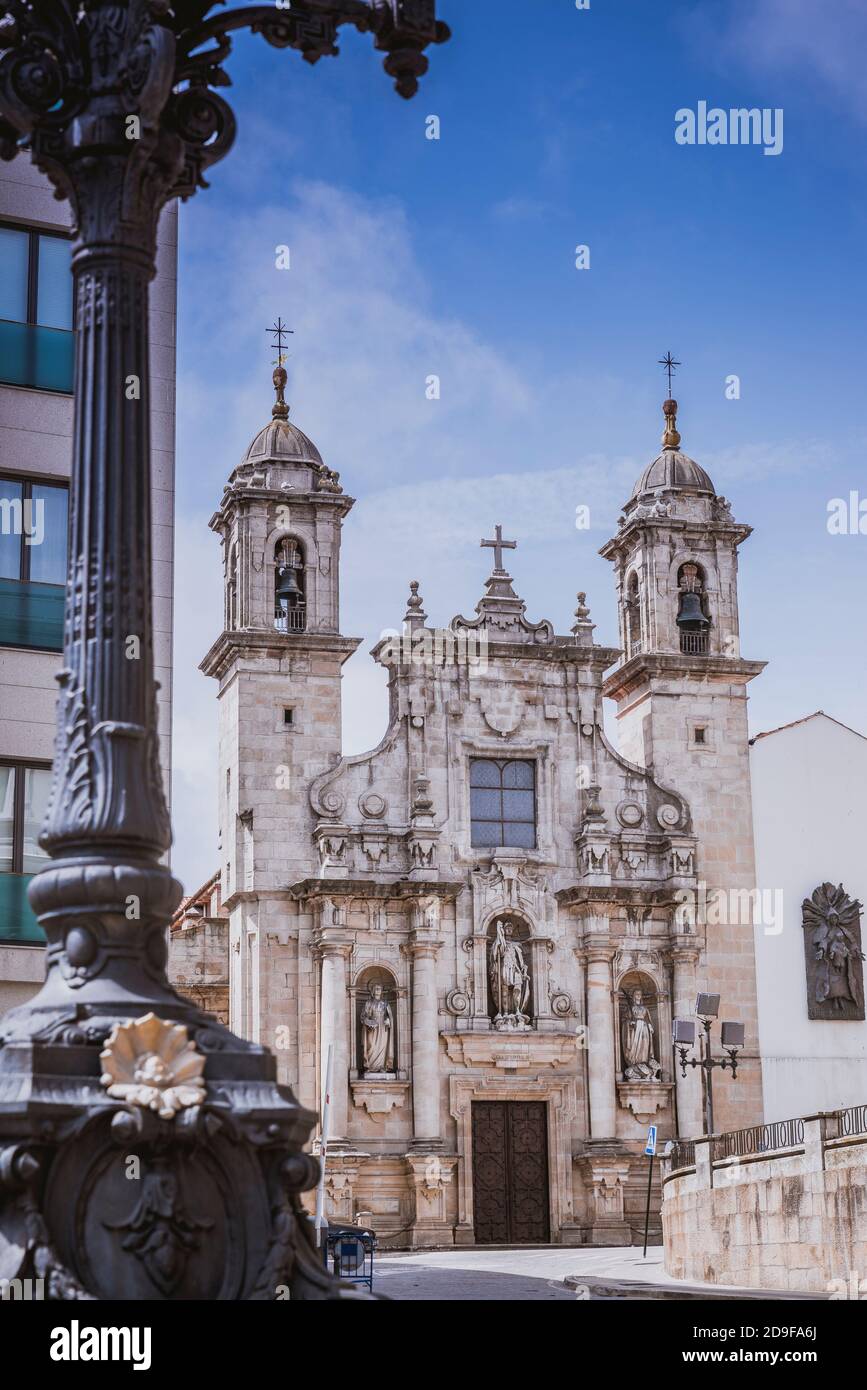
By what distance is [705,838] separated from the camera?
39.7 m

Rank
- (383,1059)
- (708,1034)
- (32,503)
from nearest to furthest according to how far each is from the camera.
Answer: (32,503) < (708,1034) < (383,1059)

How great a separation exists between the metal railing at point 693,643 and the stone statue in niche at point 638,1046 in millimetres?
7423

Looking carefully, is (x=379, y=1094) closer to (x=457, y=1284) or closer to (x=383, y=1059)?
(x=383, y=1059)

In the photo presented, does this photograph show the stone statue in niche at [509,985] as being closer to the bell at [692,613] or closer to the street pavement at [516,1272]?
the street pavement at [516,1272]

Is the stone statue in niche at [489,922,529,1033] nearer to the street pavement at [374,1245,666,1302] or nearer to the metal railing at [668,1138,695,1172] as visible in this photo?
the metal railing at [668,1138,695,1172]

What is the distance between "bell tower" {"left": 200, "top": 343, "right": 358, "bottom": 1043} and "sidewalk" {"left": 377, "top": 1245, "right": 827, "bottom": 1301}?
5.66 metres

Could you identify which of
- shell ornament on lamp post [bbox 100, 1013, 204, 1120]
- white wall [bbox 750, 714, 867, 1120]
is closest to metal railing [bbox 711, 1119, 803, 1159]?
white wall [bbox 750, 714, 867, 1120]

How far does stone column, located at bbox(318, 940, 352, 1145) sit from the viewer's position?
3622 cm

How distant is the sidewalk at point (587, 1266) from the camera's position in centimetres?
2341

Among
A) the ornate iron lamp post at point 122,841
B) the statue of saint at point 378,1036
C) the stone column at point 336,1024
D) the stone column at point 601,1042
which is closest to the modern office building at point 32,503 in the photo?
the ornate iron lamp post at point 122,841

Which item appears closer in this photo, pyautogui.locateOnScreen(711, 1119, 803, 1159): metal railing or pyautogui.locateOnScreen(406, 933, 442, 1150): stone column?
pyautogui.locateOnScreen(711, 1119, 803, 1159): metal railing

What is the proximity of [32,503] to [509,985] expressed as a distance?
19.0 m

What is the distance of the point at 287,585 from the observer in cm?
3862

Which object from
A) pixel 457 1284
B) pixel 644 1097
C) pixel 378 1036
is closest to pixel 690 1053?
pixel 644 1097
